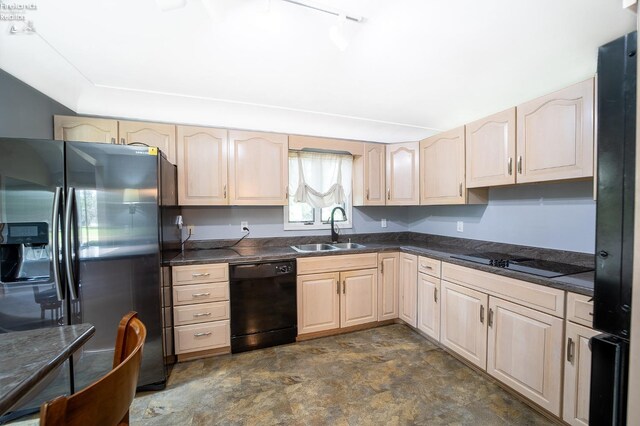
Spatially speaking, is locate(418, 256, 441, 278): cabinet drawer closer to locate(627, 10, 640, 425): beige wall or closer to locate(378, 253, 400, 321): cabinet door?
locate(378, 253, 400, 321): cabinet door

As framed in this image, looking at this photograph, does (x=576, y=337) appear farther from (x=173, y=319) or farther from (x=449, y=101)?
(x=173, y=319)

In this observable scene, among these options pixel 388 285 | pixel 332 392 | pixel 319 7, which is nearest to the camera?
pixel 319 7

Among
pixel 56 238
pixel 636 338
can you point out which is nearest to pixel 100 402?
pixel 636 338

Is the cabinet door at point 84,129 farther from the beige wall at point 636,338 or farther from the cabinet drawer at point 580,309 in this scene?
the cabinet drawer at point 580,309

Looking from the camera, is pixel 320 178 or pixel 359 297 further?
pixel 320 178

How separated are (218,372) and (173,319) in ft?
1.80

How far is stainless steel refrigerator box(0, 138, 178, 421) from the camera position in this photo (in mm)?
1501

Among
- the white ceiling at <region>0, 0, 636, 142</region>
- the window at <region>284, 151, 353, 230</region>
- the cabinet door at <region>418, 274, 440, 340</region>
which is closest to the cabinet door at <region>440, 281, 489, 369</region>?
the cabinet door at <region>418, 274, 440, 340</region>

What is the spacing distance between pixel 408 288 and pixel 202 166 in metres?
2.34

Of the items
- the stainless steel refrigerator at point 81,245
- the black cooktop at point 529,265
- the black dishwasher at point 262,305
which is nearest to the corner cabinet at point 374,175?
the black cooktop at point 529,265

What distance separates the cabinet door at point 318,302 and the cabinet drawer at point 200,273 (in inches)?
26.8

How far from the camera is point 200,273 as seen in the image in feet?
6.97

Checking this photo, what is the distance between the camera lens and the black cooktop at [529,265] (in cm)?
163

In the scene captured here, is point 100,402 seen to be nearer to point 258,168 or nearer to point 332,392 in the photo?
point 332,392
